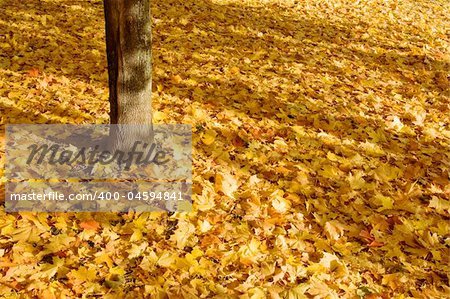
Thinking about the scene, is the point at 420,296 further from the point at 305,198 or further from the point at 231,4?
the point at 231,4

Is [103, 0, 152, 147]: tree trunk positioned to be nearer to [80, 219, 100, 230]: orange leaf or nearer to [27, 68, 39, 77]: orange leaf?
[80, 219, 100, 230]: orange leaf

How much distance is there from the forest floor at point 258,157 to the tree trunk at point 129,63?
2.56 feet

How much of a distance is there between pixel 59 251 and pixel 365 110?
3.96 meters

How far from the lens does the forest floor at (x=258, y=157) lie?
287 centimetres

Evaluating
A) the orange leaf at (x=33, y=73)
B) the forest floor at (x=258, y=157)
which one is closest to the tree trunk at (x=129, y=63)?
the forest floor at (x=258, y=157)

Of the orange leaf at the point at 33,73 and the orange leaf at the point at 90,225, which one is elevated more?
the orange leaf at the point at 33,73

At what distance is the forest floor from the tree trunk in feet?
2.56

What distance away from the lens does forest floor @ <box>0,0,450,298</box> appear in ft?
9.40

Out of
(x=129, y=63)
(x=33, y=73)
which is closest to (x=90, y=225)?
(x=129, y=63)

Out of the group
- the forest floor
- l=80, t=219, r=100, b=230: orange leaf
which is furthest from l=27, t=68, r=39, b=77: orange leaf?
l=80, t=219, r=100, b=230: orange leaf

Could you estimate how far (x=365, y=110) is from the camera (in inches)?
200

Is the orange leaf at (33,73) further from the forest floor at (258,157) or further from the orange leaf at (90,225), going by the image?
the orange leaf at (90,225)

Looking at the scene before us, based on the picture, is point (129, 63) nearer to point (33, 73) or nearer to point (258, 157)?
point (258, 157)

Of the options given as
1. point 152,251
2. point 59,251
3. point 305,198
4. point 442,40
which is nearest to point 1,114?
point 59,251
